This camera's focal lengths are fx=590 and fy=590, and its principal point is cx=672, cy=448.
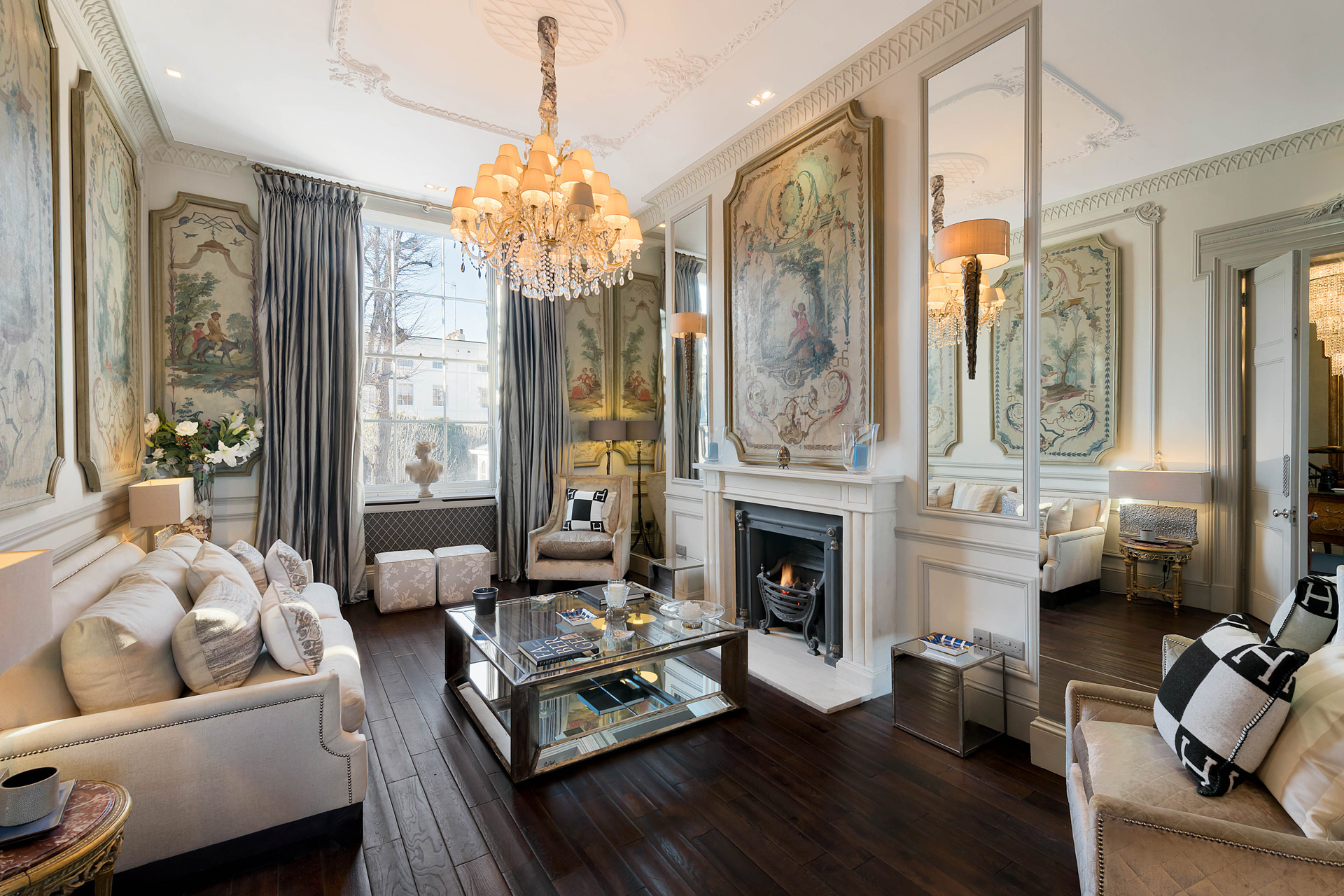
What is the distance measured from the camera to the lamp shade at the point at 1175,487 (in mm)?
2498

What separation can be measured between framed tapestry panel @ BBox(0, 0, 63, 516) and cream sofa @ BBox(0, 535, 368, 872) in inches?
19.5

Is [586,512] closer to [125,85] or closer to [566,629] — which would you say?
[566,629]

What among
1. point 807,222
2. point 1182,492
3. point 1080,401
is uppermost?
point 807,222

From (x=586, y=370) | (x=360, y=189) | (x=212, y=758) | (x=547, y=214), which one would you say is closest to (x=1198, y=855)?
(x=212, y=758)

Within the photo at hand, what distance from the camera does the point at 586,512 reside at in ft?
16.6

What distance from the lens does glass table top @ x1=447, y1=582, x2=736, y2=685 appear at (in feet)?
7.92

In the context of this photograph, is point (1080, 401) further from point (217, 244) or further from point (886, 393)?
point (217, 244)

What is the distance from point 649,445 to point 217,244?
3.81m

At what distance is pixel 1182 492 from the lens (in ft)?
8.21

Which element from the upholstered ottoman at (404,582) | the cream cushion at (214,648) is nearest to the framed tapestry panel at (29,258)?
the cream cushion at (214,648)

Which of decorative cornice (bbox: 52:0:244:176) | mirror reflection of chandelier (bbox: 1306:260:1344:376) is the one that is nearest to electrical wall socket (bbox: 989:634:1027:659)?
mirror reflection of chandelier (bbox: 1306:260:1344:376)

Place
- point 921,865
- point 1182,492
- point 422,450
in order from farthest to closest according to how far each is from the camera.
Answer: point 422,450, point 1182,492, point 921,865

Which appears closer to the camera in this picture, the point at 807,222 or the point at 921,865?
the point at 921,865

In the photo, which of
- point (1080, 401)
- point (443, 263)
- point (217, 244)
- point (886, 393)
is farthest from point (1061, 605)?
point (217, 244)
